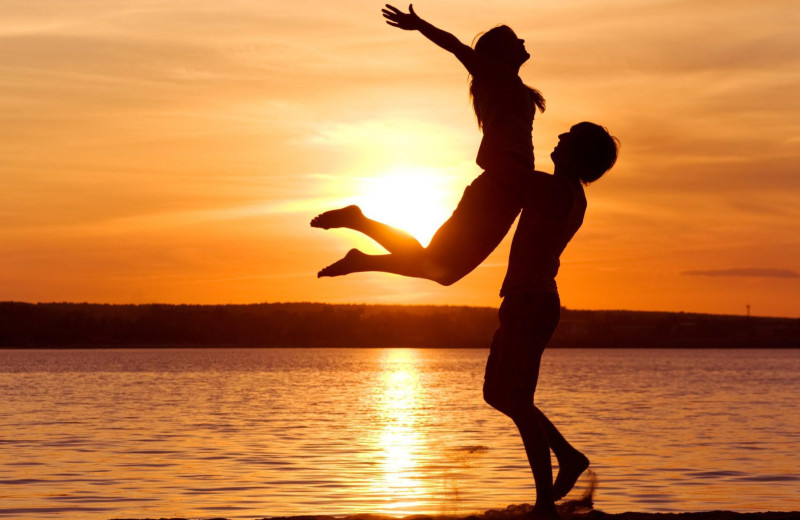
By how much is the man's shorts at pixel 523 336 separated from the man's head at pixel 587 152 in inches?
35.8

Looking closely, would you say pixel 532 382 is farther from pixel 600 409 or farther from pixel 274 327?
pixel 274 327

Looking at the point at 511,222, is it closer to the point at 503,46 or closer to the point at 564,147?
the point at 564,147

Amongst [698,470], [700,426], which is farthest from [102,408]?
[698,470]

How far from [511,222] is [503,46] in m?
1.26

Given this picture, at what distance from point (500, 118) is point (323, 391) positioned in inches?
2005

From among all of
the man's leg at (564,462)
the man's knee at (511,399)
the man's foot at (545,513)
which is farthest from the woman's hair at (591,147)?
the man's foot at (545,513)

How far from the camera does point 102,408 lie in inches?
1550

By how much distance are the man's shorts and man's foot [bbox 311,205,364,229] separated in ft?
4.28

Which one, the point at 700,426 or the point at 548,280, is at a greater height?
the point at 548,280

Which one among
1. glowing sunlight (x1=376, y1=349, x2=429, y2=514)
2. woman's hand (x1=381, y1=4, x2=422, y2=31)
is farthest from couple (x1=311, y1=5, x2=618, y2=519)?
glowing sunlight (x1=376, y1=349, x2=429, y2=514)

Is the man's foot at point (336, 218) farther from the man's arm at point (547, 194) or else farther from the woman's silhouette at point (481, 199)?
the man's arm at point (547, 194)

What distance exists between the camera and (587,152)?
8016mm

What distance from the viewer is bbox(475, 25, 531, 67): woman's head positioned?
7812 mm

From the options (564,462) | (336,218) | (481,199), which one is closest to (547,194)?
(481,199)
